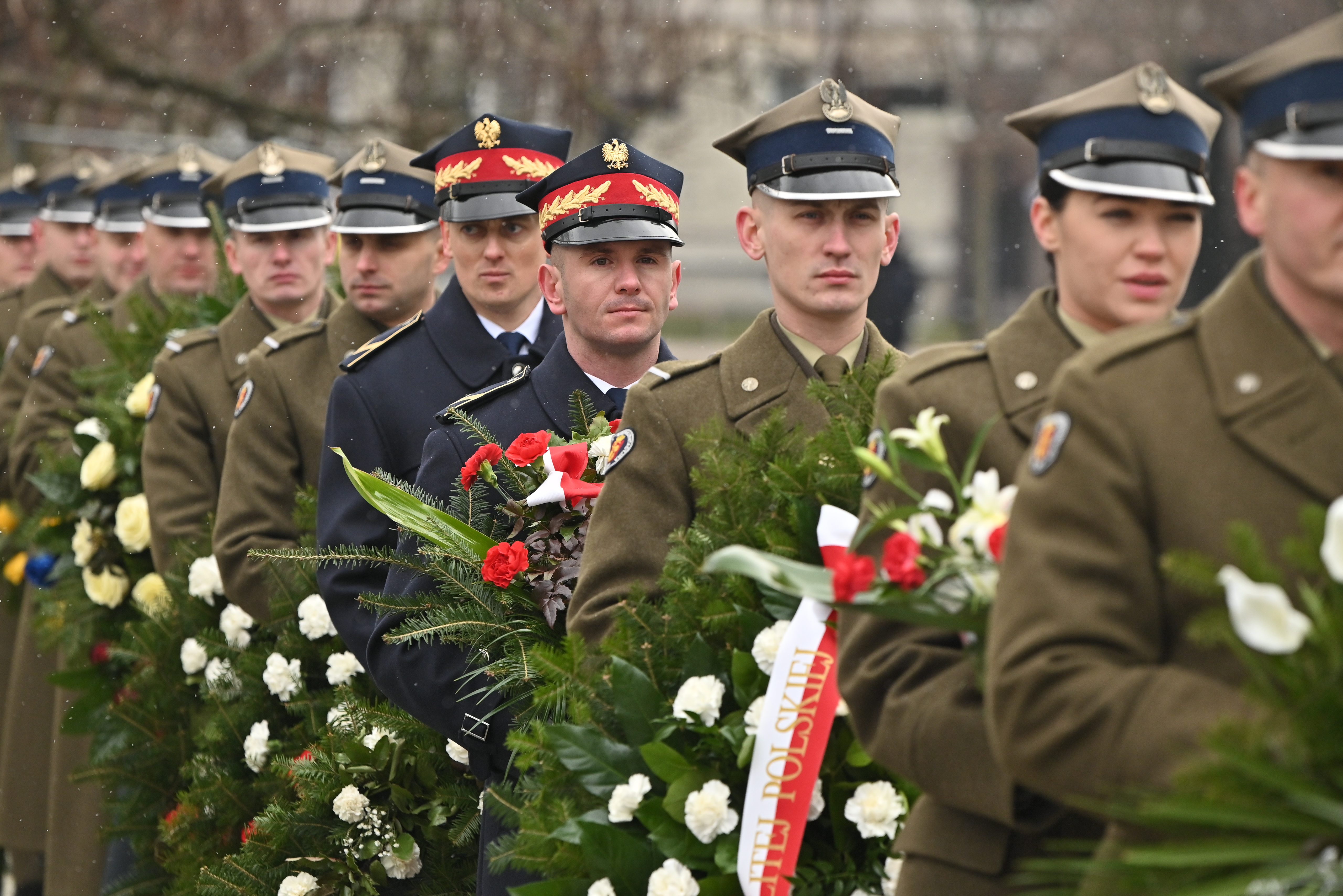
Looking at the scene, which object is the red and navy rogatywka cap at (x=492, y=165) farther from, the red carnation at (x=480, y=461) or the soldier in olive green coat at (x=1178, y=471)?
the soldier in olive green coat at (x=1178, y=471)

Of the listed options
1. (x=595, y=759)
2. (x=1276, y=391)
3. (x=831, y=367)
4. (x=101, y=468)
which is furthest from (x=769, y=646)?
(x=101, y=468)

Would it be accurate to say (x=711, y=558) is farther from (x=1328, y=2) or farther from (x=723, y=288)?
(x=723, y=288)

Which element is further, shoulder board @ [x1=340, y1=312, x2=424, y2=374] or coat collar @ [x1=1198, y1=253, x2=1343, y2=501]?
shoulder board @ [x1=340, y1=312, x2=424, y2=374]

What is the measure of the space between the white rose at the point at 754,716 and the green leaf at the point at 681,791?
0.13 meters

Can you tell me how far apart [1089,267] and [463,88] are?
46.1 feet

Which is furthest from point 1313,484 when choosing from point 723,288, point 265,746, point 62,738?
point 723,288

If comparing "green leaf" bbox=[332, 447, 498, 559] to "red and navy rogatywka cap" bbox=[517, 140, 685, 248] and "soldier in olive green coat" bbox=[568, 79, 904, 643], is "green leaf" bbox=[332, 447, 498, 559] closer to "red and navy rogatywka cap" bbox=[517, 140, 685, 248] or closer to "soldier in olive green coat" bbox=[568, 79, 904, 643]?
"soldier in olive green coat" bbox=[568, 79, 904, 643]

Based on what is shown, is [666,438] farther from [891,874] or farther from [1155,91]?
[1155,91]

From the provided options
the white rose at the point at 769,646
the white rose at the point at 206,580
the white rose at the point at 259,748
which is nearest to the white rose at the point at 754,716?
the white rose at the point at 769,646

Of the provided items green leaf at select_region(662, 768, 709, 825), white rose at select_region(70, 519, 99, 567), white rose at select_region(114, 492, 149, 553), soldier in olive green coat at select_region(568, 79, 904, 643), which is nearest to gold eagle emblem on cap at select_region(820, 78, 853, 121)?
soldier in olive green coat at select_region(568, 79, 904, 643)

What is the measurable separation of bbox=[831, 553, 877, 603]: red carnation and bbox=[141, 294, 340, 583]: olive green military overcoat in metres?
3.99

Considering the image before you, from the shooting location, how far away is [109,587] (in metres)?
6.91

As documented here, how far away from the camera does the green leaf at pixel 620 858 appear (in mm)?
3352

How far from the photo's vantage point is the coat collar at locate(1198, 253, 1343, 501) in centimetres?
227
